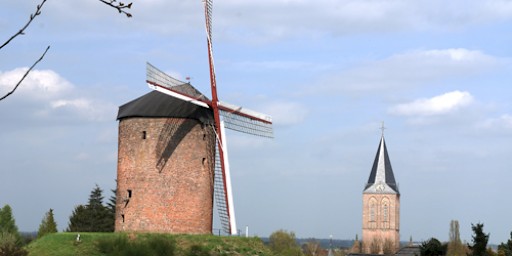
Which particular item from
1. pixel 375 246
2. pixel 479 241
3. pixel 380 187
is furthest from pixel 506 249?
pixel 380 187

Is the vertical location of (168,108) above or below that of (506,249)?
above

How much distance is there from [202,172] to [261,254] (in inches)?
130

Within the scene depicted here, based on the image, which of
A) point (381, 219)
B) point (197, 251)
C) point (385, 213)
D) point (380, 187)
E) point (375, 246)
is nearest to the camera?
point (197, 251)

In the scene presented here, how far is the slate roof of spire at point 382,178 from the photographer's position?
109312 mm

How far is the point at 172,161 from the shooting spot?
26719 mm

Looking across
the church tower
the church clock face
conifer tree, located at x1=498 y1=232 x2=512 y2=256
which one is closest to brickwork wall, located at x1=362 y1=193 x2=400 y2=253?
the church tower

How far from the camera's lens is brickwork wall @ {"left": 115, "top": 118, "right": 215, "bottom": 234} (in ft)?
87.4

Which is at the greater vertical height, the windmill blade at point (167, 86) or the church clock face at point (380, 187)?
the church clock face at point (380, 187)

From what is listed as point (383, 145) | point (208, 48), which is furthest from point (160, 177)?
point (383, 145)

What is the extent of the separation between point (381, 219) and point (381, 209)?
6.67 feet

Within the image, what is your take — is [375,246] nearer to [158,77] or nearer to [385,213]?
[385,213]

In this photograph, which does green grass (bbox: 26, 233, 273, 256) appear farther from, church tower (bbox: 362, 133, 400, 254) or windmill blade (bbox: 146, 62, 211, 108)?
church tower (bbox: 362, 133, 400, 254)

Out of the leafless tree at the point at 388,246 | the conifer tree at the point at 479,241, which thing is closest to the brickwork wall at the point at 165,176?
the conifer tree at the point at 479,241

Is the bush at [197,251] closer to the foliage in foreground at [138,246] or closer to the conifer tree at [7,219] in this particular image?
the foliage in foreground at [138,246]
